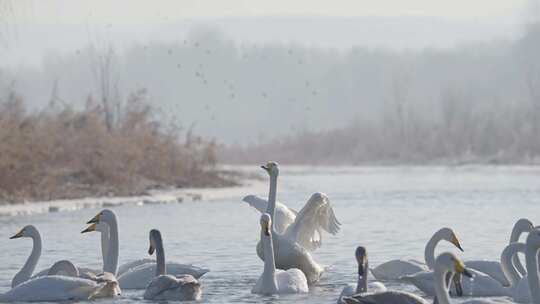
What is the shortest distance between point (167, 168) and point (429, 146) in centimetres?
2986

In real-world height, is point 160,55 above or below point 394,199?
above

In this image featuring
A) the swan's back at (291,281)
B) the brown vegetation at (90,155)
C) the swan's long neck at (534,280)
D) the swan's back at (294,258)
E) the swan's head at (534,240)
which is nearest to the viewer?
the swan's long neck at (534,280)

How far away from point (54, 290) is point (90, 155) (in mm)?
19917

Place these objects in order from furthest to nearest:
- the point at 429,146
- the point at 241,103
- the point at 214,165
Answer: the point at 241,103, the point at 429,146, the point at 214,165

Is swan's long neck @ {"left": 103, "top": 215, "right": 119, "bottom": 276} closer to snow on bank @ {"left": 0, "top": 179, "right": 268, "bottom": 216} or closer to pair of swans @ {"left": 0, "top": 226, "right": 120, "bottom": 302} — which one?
pair of swans @ {"left": 0, "top": 226, "right": 120, "bottom": 302}

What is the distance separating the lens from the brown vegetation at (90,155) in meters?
27.9

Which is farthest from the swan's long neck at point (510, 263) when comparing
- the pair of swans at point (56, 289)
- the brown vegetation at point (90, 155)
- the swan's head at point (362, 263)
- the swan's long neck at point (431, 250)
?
the brown vegetation at point (90, 155)

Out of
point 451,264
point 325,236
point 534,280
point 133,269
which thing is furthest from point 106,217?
point 325,236

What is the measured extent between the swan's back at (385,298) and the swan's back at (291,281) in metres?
2.43

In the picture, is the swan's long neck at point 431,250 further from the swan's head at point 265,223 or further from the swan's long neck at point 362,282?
the swan's long neck at point 362,282

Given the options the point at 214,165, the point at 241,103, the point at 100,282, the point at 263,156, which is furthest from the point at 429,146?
the point at 100,282

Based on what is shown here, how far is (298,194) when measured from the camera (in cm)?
3375

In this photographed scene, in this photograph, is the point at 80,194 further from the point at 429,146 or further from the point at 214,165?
the point at 429,146

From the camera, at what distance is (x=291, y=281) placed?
44.4 feet
